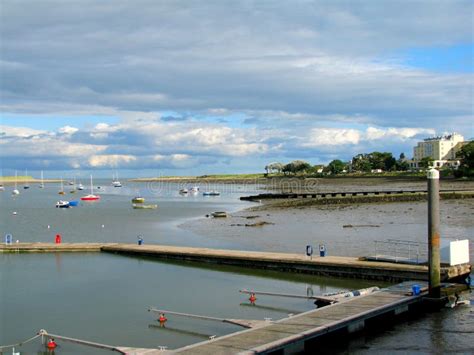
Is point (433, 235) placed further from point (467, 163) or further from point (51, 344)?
point (467, 163)

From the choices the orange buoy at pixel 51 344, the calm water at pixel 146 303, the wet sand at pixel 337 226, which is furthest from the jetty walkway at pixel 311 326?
the wet sand at pixel 337 226

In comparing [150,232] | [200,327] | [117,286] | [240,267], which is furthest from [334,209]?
[200,327]

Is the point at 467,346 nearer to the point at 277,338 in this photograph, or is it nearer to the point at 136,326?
the point at 277,338

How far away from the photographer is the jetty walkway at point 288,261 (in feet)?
85.5

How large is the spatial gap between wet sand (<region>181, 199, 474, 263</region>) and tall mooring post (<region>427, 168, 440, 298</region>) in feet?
32.9

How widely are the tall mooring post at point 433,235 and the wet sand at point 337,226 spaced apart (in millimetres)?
10037

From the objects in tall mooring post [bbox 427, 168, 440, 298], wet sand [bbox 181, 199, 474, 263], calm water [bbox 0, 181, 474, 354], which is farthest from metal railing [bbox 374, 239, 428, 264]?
tall mooring post [bbox 427, 168, 440, 298]

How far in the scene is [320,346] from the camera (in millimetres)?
17812

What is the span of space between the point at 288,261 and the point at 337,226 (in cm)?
2408

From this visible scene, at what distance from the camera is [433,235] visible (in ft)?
70.1

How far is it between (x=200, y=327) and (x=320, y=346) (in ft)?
15.4

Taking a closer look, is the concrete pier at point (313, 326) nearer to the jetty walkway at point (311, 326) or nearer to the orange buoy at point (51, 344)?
the jetty walkway at point (311, 326)

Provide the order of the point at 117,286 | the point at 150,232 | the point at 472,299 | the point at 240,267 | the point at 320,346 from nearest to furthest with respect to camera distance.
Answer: the point at 320,346, the point at 472,299, the point at 117,286, the point at 240,267, the point at 150,232

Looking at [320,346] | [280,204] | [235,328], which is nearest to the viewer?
[320,346]
